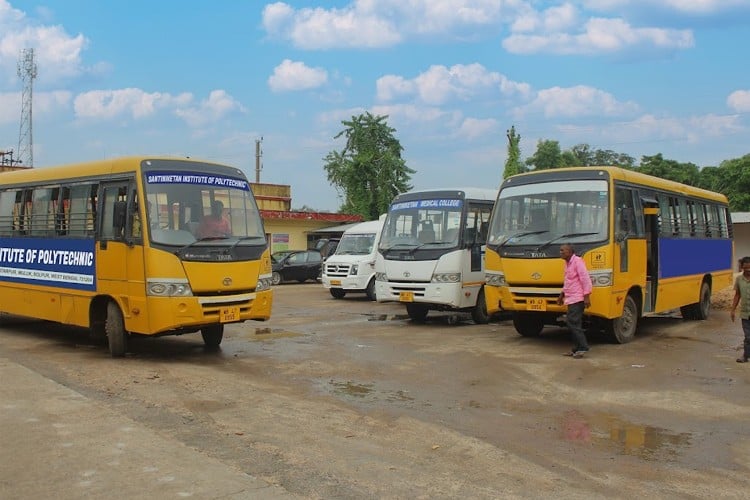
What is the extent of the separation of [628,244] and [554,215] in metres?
1.39

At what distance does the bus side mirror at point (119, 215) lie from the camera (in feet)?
33.0

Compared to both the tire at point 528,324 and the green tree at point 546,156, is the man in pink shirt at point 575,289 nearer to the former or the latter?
the tire at point 528,324

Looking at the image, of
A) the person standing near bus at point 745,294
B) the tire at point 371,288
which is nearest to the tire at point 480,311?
the person standing near bus at point 745,294

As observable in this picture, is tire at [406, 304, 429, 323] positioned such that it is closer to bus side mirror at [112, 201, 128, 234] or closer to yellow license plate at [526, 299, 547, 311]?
yellow license plate at [526, 299, 547, 311]

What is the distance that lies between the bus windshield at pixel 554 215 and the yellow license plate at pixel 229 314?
461cm

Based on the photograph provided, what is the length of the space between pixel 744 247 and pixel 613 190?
25749 mm

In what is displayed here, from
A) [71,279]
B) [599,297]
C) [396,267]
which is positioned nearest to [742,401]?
[599,297]

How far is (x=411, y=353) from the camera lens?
37.6ft

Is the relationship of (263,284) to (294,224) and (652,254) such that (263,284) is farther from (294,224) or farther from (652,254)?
(294,224)

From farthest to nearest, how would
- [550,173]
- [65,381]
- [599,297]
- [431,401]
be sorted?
[550,173], [599,297], [65,381], [431,401]

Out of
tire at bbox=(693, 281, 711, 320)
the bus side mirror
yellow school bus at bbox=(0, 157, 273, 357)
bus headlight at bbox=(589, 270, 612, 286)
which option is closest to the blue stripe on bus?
tire at bbox=(693, 281, 711, 320)

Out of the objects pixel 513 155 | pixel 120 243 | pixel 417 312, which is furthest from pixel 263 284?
pixel 513 155

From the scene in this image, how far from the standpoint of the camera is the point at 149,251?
977 cm

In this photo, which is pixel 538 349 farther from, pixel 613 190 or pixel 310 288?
pixel 310 288
